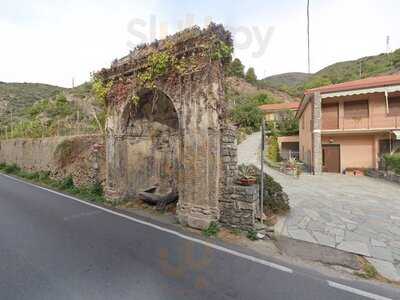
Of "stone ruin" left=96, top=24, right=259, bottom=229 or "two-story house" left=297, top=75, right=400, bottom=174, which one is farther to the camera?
"two-story house" left=297, top=75, right=400, bottom=174

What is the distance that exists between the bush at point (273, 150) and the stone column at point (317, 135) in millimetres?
7873

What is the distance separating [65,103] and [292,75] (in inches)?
3392

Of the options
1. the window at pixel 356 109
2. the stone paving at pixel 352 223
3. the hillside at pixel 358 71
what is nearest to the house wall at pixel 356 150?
the window at pixel 356 109

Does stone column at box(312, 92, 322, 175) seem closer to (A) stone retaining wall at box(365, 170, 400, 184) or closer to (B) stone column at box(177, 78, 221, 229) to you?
(A) stone retaining wall at box(365, 170, 400, 184)

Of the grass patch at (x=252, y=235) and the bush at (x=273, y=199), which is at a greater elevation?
the bush at (x=273, y=199)

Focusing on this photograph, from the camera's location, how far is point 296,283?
331 cm

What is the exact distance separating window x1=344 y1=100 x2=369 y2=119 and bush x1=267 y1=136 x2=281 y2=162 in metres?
8.68

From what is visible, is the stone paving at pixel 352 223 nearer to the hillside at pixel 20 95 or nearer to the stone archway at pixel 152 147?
the stone archway at pixel 152 147

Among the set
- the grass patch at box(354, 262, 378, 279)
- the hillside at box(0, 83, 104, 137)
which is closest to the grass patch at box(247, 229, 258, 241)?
the grass patch at box(354, 262, 378, 279)

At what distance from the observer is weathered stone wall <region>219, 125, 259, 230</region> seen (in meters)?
5.16

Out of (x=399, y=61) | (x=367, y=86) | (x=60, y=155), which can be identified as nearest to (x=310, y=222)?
(x=60, y=155)

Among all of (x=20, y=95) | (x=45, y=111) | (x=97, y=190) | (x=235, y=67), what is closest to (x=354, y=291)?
(x=235, y=67)

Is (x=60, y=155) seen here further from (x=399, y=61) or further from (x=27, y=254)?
(x=399, y=61)

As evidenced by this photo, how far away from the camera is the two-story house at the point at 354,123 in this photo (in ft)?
50.1
